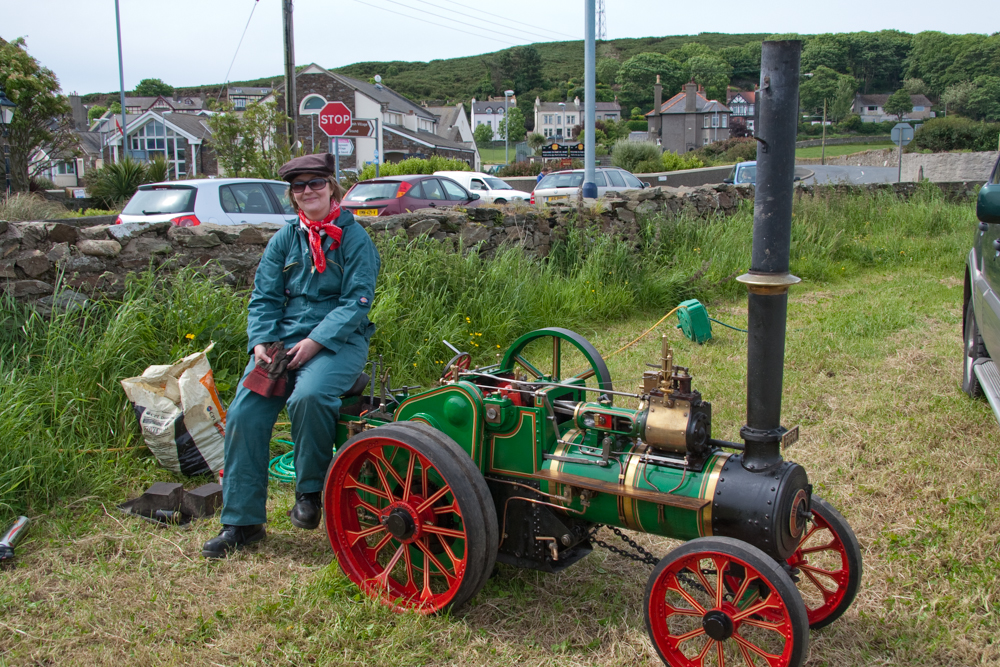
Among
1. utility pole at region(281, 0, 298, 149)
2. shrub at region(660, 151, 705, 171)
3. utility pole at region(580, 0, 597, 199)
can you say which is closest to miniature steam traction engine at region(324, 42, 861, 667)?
utility pole at region(580, 0, 597, 199)

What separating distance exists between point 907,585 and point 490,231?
5.60m

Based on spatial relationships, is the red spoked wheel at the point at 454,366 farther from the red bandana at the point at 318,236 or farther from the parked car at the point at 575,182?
the parked car at the point at 575,182

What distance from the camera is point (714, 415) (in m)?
4.77

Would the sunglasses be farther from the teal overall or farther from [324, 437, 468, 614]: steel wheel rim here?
[324, 437, 468, 614]: steel wheel rim

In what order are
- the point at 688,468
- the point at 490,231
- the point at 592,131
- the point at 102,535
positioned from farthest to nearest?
the point at 592,131, the point at 490,231, the point at 102,535, the point at 688,468

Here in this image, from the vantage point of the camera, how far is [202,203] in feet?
30.6

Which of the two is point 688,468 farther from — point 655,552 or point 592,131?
point 592,131

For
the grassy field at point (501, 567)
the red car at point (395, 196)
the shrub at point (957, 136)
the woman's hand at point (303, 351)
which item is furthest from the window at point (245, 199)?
the shrub at point (957, 136)

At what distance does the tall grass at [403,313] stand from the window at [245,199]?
3.86 metres

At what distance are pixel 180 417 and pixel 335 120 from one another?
9433 millimetres

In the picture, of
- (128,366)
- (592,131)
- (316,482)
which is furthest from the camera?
(592,131)

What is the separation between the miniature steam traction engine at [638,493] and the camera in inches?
86.3

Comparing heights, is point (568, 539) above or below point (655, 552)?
above

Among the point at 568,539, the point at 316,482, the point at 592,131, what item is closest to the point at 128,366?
the point at 316,482
